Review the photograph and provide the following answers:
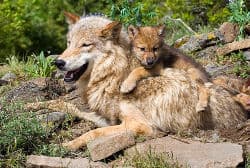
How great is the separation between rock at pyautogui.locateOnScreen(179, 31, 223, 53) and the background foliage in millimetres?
1030

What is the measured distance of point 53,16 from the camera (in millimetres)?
17781

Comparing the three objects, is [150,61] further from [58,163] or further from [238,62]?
[238,62]

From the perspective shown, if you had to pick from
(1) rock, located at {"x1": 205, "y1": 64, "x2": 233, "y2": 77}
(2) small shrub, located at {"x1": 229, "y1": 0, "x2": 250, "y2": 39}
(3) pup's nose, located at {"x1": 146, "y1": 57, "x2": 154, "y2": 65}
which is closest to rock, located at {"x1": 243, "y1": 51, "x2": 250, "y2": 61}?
(1) rock, located at {"x1": 205, "y1": 64, "x2": 233, "y2": 77}

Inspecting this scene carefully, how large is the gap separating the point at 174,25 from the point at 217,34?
268 centimetres

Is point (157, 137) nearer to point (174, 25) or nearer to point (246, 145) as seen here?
point (246, 145)

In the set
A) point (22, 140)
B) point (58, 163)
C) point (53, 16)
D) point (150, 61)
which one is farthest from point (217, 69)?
point (53, 16)

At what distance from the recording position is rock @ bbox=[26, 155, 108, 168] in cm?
563

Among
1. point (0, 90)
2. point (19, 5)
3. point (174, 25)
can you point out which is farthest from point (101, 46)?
point (19, 5)

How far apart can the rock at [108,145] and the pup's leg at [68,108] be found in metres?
0.75

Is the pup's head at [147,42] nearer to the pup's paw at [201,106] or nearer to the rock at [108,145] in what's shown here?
the pup's paw at [201,106]

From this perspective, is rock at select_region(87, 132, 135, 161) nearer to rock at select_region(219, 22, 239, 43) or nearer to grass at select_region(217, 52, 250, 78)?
grass at select_region(217, 52, 250, 78)

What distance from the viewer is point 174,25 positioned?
43.2 ft

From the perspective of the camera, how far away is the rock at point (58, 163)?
5.63 metres

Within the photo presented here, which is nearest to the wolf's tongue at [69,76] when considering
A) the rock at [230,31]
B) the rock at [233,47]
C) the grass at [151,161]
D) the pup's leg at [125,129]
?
the pup's leg at [125,129]
